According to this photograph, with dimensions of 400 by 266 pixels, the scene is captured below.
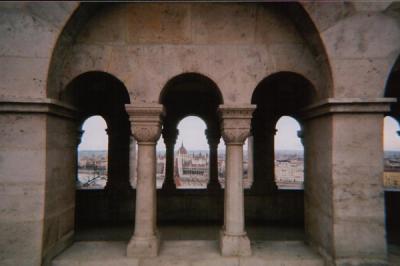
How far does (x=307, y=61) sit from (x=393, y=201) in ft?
18.5

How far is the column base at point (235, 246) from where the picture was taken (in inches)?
171

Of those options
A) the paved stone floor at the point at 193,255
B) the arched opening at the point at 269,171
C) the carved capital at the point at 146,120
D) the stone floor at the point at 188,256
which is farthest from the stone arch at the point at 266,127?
the carved capital at the point at 146,120

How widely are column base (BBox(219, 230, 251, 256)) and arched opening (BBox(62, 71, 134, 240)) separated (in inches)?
163

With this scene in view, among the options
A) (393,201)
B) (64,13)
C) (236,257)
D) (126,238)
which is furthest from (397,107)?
(64,13)

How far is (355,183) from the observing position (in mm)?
4086

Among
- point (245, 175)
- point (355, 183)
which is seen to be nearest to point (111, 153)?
point (355, 183)

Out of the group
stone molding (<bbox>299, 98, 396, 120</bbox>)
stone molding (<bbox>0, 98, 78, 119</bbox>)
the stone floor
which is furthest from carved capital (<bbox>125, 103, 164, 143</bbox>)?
stone molding (<bbox>299, 98, 396, 120</bbox>)

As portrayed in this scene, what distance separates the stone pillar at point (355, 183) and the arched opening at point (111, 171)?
211 inches

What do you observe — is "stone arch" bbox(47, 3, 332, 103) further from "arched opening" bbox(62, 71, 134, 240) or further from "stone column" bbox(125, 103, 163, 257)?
"arched opening" bbox(62, 71, 134, 240)

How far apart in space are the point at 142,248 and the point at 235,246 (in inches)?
55.8

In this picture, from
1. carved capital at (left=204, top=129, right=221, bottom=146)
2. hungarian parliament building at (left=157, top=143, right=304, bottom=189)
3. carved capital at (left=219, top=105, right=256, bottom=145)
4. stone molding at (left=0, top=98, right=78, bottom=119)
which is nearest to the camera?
stone molding at (left=0, top=98, right=78, bottom=119)

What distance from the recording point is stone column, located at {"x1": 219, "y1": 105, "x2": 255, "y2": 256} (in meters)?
4.35

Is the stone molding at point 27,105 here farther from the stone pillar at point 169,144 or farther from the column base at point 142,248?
the stone pillar at point 169,144

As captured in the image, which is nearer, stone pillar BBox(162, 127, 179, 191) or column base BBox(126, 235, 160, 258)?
column base BBox(126, 235, 160, 258)
